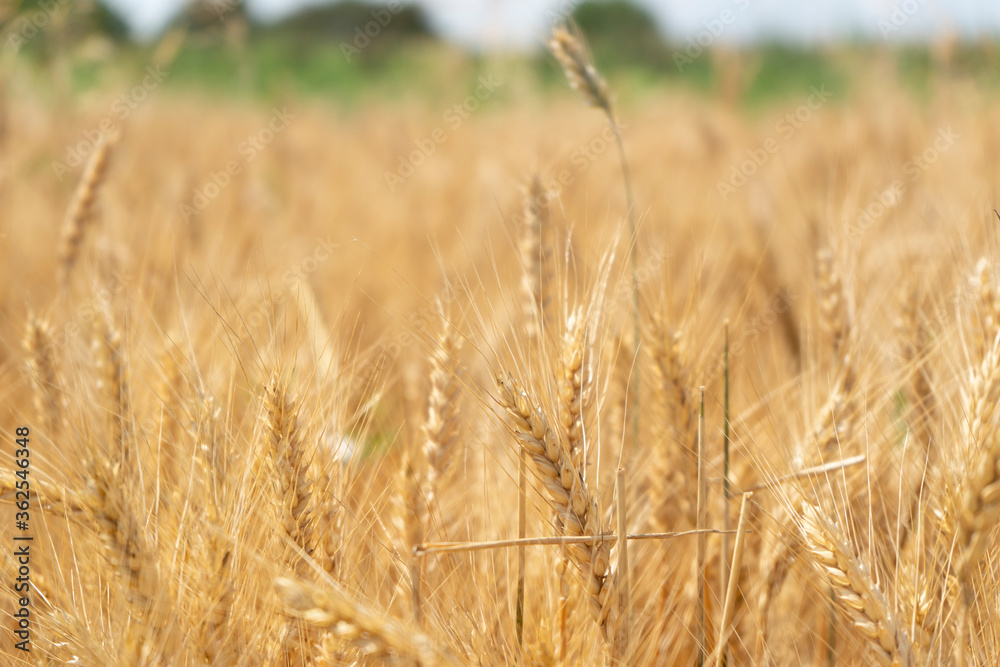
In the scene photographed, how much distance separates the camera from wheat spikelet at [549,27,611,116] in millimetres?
1154

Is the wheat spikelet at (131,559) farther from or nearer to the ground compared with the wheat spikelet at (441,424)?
farther from the ground

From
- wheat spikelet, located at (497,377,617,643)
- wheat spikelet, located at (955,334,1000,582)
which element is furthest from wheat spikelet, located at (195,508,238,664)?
wheat spikelet, located at (955,334,1000,582)

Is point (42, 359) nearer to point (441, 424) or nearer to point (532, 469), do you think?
point (441, 424)

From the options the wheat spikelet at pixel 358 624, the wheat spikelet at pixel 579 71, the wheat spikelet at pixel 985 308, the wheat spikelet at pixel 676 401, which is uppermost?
the wheat spikelet at pixel 579 71

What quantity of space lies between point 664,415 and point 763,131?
457cm

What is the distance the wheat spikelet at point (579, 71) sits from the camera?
115 centimetres

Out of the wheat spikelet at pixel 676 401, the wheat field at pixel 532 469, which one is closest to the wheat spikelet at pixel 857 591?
the wheat field at pixel 532 469

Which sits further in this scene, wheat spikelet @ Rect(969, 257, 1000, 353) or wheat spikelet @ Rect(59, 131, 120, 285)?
wheat spikelet @ Rect(59, 131, 120, 285)

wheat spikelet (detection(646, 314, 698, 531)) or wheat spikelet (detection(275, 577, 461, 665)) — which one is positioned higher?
wheat spikelet (detection(275, 577, 461, 665))

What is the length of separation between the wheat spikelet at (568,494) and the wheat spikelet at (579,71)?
671 millimetres

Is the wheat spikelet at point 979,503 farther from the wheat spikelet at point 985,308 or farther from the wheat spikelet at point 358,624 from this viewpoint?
the wheat spikelet at point 358,624

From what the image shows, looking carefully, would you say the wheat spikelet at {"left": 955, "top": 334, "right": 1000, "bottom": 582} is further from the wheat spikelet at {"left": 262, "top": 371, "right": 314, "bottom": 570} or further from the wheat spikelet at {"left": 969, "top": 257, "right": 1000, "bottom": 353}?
the wheat spikelet at {"left": 262, "top": 371, "right": 314, "bottom": 570}

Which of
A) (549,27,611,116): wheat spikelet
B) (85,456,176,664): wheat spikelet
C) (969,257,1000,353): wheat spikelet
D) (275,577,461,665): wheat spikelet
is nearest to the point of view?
(275,577,461,665): wheat spikelet

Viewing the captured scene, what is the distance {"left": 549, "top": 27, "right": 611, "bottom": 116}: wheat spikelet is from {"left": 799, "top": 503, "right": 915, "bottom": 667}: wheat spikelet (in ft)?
2.39
